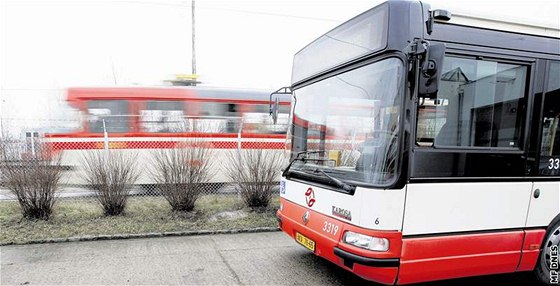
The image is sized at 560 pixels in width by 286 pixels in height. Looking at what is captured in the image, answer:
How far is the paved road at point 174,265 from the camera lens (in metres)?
4.15

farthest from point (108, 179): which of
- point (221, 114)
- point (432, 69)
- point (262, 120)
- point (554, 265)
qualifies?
point (554, 265)

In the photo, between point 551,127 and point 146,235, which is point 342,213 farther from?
point 146,235

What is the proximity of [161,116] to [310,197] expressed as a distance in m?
7.24

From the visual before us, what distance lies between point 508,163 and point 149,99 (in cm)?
Result: 920

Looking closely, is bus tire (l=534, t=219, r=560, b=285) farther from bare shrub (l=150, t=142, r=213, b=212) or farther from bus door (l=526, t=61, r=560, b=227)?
bare shrub (l=150, t=142, r=213, b=212)

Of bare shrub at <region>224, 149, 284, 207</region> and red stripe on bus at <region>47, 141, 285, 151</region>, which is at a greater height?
red stripe on bus at <region>47, 141, 285, 151</region>

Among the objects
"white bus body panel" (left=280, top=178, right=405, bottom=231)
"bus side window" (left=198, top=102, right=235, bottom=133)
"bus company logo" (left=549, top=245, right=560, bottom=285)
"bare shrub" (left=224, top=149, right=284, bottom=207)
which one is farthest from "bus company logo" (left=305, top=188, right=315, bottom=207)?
"bus side window" (left=198, top=102, right=235, bottom=133)

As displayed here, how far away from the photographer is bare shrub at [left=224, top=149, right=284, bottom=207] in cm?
740

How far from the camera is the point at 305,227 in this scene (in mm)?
4055

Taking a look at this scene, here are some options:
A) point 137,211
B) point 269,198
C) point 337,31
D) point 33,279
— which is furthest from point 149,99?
point 337,31

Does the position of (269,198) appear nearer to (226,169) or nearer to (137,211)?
(226,169)

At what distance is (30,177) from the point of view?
5984 mm

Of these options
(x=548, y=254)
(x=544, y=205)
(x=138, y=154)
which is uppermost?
(x=544, y=205)

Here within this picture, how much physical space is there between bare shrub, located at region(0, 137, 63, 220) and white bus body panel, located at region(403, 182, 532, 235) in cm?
600
